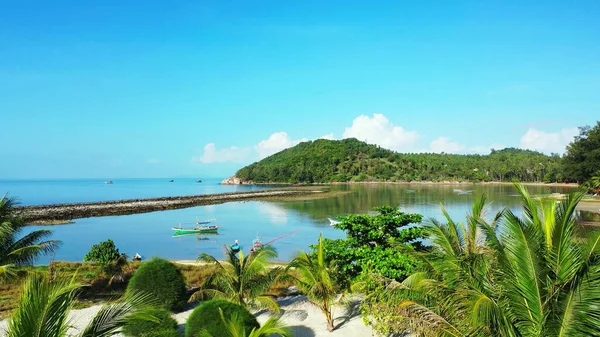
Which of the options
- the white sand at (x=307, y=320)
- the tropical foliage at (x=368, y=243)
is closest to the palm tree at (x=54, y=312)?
the white sand at (x=307, y=320)

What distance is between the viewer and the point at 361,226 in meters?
11.8

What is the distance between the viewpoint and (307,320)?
10984 millimetres

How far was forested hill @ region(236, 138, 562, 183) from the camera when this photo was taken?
11431cm

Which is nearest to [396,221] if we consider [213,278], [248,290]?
[248,290]

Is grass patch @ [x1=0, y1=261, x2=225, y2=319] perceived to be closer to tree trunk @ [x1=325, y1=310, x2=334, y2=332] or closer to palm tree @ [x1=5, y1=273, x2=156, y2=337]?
tree trunk @ [x1=325, y1=310, x2=334, y2=332]

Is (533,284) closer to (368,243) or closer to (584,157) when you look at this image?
(368,243)

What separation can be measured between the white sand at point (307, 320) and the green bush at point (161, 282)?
19.4 inches

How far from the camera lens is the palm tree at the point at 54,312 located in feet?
11.8

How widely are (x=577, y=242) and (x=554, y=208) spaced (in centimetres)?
56

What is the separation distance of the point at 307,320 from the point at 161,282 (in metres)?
4.63

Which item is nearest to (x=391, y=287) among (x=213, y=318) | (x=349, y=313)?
(x=213, y=318)

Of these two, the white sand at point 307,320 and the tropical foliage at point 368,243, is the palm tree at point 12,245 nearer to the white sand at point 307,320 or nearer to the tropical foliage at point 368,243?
the white sand at point 307,320

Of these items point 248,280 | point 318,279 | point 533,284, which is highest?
point 533,284

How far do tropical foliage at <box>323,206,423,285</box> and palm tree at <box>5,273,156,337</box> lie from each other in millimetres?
7622
